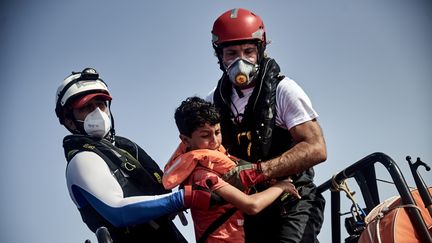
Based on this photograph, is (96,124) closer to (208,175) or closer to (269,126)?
(208,175)

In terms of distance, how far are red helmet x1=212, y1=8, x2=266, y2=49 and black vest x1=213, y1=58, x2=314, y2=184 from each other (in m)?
0.31

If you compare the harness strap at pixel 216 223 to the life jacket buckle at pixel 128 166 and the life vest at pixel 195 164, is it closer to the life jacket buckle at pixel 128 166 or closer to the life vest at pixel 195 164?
the life vest at pixel 195 164

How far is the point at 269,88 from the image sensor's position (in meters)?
5.74

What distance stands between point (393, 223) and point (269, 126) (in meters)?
1.61

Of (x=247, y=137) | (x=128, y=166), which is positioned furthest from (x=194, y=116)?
(x=247, y=137)

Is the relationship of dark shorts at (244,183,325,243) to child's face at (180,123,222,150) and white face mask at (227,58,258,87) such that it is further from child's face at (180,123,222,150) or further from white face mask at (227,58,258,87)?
white face mask at (227,58,258,87)

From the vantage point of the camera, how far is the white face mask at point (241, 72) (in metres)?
5.70

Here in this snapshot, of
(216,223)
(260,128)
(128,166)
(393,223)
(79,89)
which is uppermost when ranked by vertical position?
(79,89)

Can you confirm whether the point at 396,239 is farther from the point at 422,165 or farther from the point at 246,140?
the point at 246,140

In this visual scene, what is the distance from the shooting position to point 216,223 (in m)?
4.90

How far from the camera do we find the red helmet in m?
6.00

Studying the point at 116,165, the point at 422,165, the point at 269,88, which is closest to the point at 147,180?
the point at 116,165

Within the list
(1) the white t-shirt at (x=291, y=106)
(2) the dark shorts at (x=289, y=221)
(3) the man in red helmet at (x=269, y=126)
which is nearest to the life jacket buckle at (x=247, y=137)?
(3) the man in red helmet at (x=269, y=126)

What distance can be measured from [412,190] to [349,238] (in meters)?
0.93
